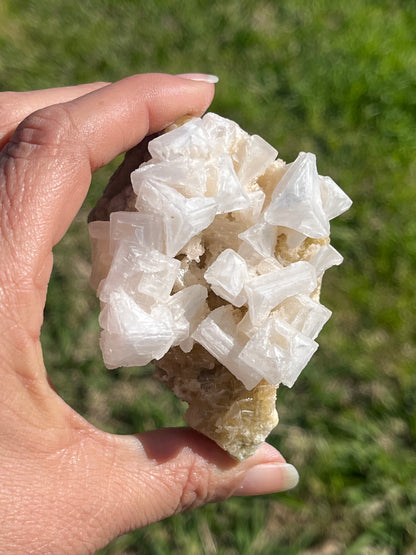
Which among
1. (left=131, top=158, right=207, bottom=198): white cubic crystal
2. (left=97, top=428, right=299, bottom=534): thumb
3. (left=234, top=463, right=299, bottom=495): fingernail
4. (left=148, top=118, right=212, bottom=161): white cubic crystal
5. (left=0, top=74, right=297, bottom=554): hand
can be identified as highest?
(left=148, top=118, right=212, bottom=161): white cubic crystal

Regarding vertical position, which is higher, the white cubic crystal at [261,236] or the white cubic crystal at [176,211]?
the white cubic crystal at [176,211]

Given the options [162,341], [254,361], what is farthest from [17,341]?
[254,361]

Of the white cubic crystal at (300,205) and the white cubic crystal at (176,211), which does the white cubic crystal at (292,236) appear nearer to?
the white cubic crystal at (300,205)

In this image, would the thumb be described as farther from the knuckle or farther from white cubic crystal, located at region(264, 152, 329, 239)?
the knuckle

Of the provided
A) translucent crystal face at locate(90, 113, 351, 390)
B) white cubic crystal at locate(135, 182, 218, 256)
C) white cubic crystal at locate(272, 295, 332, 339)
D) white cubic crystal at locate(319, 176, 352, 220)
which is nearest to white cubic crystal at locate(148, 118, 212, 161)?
translucent crystal face at locate(90, 113, 351, 390)

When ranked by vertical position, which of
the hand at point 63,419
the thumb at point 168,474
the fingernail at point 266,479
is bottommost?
the fingernail at point 266,479

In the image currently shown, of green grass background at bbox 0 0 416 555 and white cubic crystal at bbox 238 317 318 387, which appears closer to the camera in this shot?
white cubic crystal at bbox 238 317 318 387

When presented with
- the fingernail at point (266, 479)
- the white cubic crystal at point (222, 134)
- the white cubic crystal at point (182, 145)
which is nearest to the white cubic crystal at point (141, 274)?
the white cubic crystal at point (182, 145)

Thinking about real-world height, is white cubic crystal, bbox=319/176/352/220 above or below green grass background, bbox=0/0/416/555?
above
